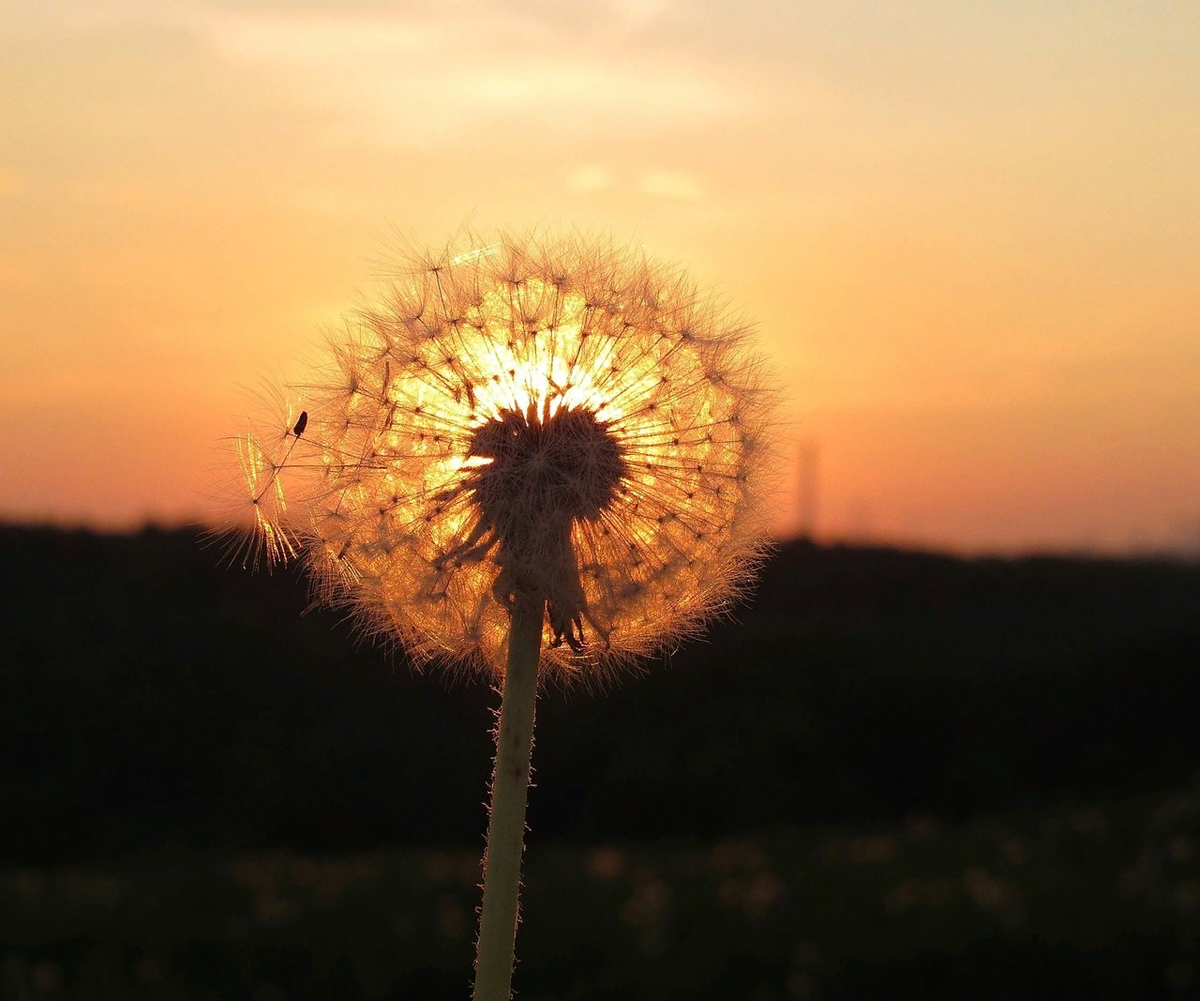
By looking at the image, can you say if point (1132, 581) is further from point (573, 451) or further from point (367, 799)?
point (573, 451)

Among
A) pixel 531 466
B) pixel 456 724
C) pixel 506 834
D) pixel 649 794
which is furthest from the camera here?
pixel 456 724

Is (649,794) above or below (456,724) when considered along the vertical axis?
below

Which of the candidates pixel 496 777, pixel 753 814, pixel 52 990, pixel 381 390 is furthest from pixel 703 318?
pixel 753 814

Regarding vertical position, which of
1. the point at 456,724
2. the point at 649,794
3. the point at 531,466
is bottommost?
the point at 649,794

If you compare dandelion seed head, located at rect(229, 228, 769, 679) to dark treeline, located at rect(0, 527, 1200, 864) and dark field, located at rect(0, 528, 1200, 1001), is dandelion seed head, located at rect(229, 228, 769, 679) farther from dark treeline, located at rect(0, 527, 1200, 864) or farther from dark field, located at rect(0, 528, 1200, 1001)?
dark treeline, located at rect(0, 527, 1200, 864)

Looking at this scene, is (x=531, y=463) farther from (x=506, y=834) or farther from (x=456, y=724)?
(x=456, y=724)

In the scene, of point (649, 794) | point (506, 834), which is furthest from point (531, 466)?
point (649, 794)

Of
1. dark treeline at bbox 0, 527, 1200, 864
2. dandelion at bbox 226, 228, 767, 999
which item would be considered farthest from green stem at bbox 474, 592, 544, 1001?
dark treeline at bbox 0, 527, 1200, 864
